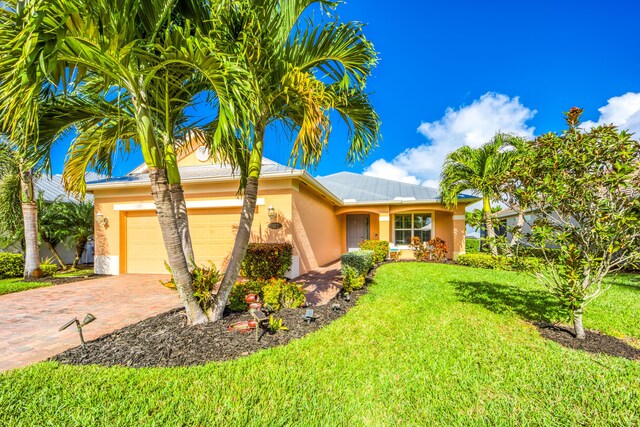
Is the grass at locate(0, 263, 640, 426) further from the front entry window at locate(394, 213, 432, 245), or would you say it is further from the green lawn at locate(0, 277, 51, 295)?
the front entry window at locate(394, 213, 432, 245)

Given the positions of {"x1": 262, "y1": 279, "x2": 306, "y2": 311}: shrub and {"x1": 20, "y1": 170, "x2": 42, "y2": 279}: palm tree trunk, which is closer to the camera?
{"x1": 262, "y1": 279, "x2": 306, "y2": 311}: shrub

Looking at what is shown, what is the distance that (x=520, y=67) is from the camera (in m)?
10.2

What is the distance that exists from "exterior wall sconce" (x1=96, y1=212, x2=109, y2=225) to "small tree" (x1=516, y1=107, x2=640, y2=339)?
45.6 feet

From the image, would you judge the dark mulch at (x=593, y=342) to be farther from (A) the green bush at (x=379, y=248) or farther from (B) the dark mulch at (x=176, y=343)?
(A) the green bush at (x=379, y=248)

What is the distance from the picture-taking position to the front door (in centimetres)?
1758

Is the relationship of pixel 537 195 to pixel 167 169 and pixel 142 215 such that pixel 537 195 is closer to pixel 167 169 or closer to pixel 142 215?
pixel 167 169


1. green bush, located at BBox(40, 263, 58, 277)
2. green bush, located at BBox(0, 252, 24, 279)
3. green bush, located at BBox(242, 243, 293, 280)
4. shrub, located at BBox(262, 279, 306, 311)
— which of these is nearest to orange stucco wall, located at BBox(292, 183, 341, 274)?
green bush, located at BBox(242, 243, 293, 280)

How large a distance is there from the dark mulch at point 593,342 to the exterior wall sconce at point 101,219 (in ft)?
46.8

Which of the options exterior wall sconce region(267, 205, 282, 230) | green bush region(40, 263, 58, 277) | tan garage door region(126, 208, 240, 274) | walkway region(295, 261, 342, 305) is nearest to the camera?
walkway region(295, 261, 342, 305)

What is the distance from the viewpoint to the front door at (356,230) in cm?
1758

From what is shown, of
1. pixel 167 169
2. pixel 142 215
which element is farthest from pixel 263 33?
pixel 142 215

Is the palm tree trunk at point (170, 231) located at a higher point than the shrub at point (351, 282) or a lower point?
higher

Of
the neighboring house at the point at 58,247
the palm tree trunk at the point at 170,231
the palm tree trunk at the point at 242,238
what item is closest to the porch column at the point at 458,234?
the palm tree trunk at the point at 242,238

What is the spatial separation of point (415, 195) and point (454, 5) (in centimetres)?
939
